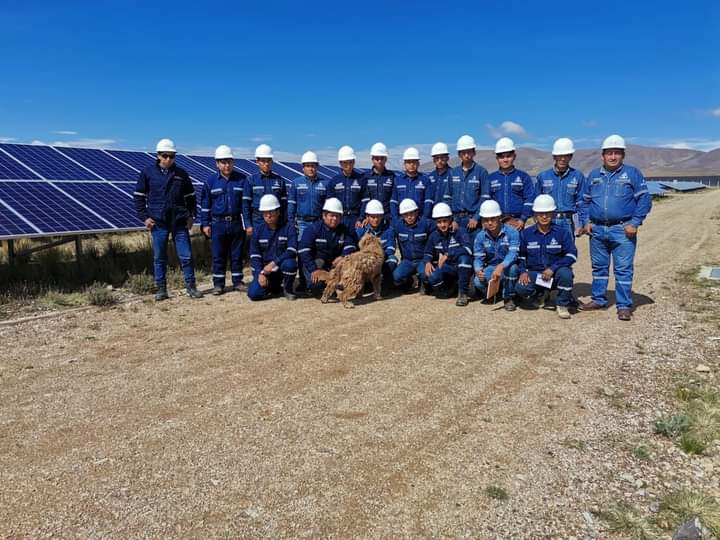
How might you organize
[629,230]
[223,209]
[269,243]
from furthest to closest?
[223,209], [269,243], [629,230]

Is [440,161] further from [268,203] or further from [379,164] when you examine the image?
[268,203]

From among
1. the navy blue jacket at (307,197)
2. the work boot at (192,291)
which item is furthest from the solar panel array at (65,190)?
the navy blue jacket at (307,197)

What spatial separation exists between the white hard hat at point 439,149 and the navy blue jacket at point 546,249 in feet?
6.94

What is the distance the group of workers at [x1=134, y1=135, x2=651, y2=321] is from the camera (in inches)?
268

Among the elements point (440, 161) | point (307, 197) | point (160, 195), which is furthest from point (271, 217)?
point (440, 161)

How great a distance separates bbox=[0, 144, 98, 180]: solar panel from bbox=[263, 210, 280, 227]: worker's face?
477 centimetres

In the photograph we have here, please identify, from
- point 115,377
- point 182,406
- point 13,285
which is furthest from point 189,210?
point 182,406

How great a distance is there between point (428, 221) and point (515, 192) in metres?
1.34

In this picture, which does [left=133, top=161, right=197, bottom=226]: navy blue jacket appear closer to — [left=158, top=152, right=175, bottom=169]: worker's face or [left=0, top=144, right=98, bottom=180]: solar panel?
[left=158, top=152, right=175, bottom=169]: worker's face

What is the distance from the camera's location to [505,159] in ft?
25.0

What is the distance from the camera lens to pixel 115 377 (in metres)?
4.82

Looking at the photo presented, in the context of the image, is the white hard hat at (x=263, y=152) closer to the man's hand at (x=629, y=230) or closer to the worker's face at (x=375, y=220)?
the worker's face at (x=375, y=220)

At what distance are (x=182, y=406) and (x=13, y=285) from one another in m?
5.51

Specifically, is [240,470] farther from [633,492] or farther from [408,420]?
[633,492]
